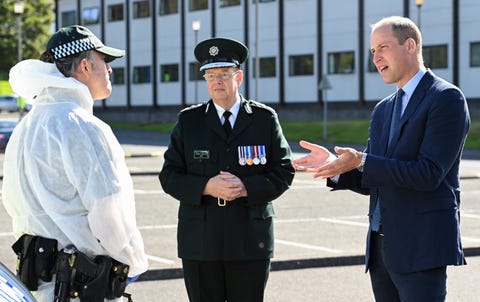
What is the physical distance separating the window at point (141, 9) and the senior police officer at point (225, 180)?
193 feet

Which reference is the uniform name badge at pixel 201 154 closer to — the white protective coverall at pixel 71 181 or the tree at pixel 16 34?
the white protective coverall at pixel 71 181

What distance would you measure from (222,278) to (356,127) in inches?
1458

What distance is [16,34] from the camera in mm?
87812

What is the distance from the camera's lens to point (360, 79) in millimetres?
49875

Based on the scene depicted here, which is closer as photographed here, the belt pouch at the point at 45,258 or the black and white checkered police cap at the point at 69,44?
the belt pouch at the point at 45,258

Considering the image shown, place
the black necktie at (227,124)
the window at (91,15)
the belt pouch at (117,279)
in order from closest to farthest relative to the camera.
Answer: the belt pouch at (117,279) → the black necktie at (227,124) → the window at (91,15)

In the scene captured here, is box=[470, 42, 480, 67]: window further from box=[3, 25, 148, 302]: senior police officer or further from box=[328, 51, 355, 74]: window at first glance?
box=[3, 25, 148, 302]: senior police officer

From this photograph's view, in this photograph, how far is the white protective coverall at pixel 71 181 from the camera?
4039 millimetres

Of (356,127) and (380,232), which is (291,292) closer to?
(380,232)

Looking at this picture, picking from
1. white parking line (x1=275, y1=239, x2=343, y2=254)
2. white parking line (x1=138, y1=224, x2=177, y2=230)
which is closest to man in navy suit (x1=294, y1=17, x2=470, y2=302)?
white parking line (x1=275, y1=239, x2=343, y2=254)

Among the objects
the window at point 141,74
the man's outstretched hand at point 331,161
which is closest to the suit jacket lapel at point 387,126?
the man's outstretched hand at point 331,161

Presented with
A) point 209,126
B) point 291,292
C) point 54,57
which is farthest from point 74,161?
point 291,292

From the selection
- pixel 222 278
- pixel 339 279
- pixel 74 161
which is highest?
pixel 74 161

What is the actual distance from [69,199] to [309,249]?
275 inches
